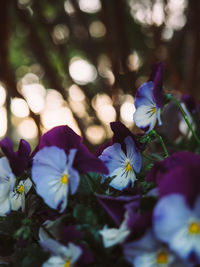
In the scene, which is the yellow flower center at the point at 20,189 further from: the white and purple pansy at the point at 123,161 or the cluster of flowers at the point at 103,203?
the white and purple pansy at the point at 123,161

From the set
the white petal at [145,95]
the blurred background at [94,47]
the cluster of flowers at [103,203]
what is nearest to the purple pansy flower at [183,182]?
the cluster of flowers at [103,203]

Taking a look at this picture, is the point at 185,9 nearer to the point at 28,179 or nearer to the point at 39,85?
the point at 39,85

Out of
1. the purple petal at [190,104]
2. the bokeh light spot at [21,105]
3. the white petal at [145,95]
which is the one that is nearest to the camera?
the white petal at [145,95]

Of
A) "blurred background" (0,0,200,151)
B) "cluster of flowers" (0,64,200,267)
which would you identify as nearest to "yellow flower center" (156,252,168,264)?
"cluster of flowers" (0,64,200,267)

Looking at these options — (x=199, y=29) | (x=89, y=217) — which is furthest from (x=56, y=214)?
(x=199, y=29)

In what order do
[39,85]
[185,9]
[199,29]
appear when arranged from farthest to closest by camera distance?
[39,85], [185,9], [199,29]

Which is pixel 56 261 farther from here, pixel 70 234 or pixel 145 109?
pixel 145 109

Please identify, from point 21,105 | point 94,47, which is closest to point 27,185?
point 21,105
